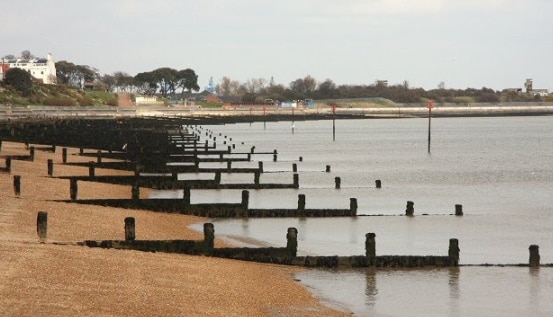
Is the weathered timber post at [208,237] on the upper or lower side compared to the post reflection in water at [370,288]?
upper

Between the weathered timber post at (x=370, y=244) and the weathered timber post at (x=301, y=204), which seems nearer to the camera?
the weathered timber post at (x=370, y=244)

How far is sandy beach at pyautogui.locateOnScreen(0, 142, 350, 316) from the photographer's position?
16781mm

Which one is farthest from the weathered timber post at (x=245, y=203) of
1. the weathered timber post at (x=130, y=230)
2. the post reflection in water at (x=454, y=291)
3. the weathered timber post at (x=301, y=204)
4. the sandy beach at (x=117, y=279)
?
the post reflection in water at (x=454, y=291)

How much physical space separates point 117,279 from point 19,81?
173 m

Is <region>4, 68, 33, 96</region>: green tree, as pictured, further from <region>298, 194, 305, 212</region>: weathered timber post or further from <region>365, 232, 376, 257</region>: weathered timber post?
<region>365, 232, 376, 257</region>: weathered timber post

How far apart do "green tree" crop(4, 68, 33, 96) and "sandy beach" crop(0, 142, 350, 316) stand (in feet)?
526

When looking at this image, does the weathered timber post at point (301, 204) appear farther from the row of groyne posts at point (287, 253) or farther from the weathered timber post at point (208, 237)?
the weathered timber post at point (208, 237)

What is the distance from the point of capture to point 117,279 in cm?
1934

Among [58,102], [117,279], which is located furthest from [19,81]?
[117,279]

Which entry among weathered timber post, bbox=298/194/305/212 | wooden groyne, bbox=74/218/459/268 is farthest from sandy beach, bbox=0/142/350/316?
weathered timber post, bbox=298/194/305/212

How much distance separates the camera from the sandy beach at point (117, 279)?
1678 cm

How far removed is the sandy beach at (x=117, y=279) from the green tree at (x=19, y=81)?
526ft

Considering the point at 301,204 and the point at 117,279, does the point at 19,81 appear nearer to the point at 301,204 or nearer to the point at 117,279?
the point at 301,204

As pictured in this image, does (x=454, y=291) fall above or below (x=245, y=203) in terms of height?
below
